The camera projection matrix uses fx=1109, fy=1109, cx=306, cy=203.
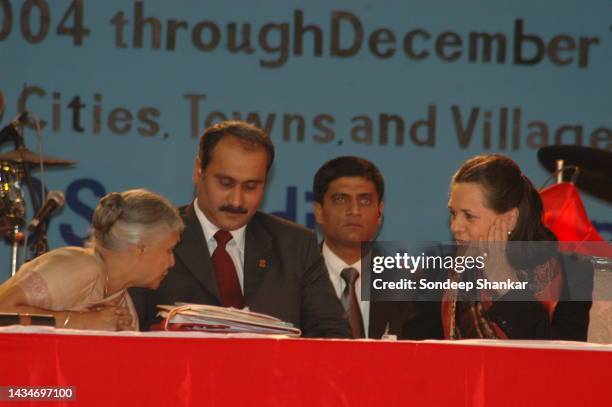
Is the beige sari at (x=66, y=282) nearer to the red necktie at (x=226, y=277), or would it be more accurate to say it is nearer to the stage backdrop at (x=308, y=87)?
the red necktie at (x=226, y=277)

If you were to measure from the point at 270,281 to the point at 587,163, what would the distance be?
5.35 ft

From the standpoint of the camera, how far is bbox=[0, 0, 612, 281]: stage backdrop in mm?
5074

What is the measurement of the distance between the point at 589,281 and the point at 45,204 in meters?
2.13

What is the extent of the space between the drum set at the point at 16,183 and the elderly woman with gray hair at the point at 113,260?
88 cm

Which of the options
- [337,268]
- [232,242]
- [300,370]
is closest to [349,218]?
[337,268]

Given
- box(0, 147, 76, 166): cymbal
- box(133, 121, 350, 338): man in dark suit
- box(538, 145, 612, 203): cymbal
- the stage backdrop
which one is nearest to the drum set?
box(0, 147, 76, 166): cymbal

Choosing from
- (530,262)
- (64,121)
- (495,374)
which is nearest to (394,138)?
(64,121)

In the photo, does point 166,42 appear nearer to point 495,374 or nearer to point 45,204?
point 45,204

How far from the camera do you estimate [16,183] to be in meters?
4.30

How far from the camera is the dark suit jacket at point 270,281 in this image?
362 cm

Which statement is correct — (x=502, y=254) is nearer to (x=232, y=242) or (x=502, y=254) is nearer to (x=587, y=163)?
(x=232, y=242)

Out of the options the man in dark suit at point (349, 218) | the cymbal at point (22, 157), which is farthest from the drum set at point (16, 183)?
the man in dark suit at point (349, 218)

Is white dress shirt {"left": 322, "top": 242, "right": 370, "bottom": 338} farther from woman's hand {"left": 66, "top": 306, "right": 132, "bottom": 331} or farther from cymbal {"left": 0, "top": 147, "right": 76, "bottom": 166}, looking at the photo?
woman's hand {"left": 66, "top": 306, "right": 132, "bottom": 331}

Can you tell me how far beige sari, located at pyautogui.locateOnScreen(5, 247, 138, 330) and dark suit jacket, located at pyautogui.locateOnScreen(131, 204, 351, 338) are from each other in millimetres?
313
